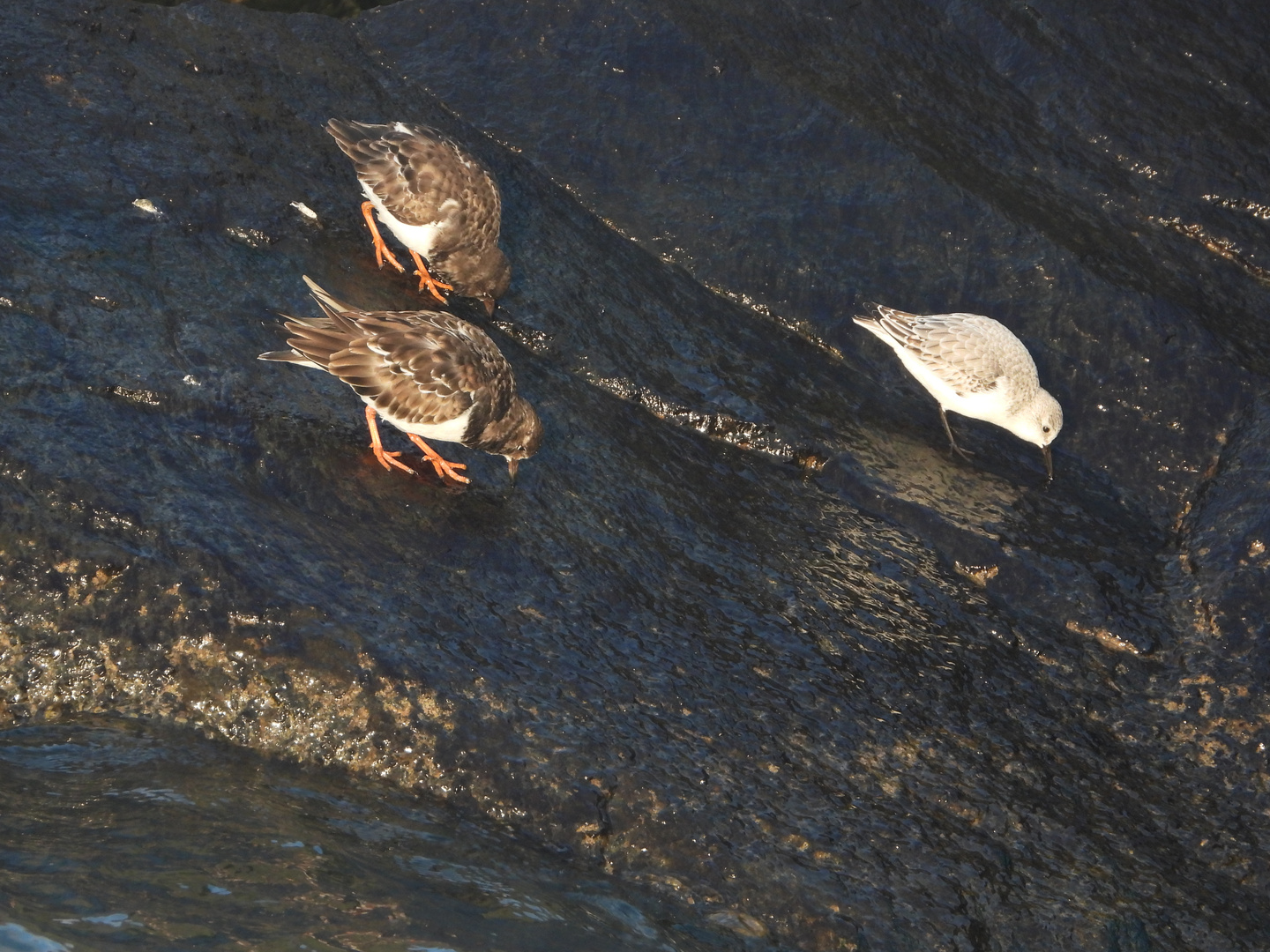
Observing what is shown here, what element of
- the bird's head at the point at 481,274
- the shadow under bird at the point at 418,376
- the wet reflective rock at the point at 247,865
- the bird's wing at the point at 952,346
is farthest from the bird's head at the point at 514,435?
the bird's wing at the point at 952,346

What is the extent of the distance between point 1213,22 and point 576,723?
8726 millimetres

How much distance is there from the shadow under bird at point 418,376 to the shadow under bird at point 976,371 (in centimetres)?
290

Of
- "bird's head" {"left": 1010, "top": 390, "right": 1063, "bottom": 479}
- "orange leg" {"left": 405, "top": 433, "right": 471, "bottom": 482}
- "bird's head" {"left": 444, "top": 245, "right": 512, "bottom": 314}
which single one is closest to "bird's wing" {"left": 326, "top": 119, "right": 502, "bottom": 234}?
"bird's head" {"left": 444, "top": 245, "right": 512, "bottom": 314}

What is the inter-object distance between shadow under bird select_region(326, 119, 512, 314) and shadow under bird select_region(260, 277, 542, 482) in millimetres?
1226

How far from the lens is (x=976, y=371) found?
7.75 metres

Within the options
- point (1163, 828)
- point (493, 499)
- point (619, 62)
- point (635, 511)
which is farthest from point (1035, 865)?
point (619, 62)

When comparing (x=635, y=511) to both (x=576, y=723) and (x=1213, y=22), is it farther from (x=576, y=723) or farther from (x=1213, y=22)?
(x=1213, y=22)

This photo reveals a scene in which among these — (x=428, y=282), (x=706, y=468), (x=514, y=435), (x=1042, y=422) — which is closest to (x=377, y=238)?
(x=428, y=282)

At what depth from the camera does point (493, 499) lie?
21.2ft

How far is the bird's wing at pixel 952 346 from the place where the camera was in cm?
785

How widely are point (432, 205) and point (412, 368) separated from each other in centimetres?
192

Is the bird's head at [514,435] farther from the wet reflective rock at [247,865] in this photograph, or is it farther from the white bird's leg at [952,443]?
the white bird's leg at [952,443]

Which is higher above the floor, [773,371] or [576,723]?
[773,371]

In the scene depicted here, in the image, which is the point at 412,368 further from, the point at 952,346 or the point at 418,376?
the point at 952,346
